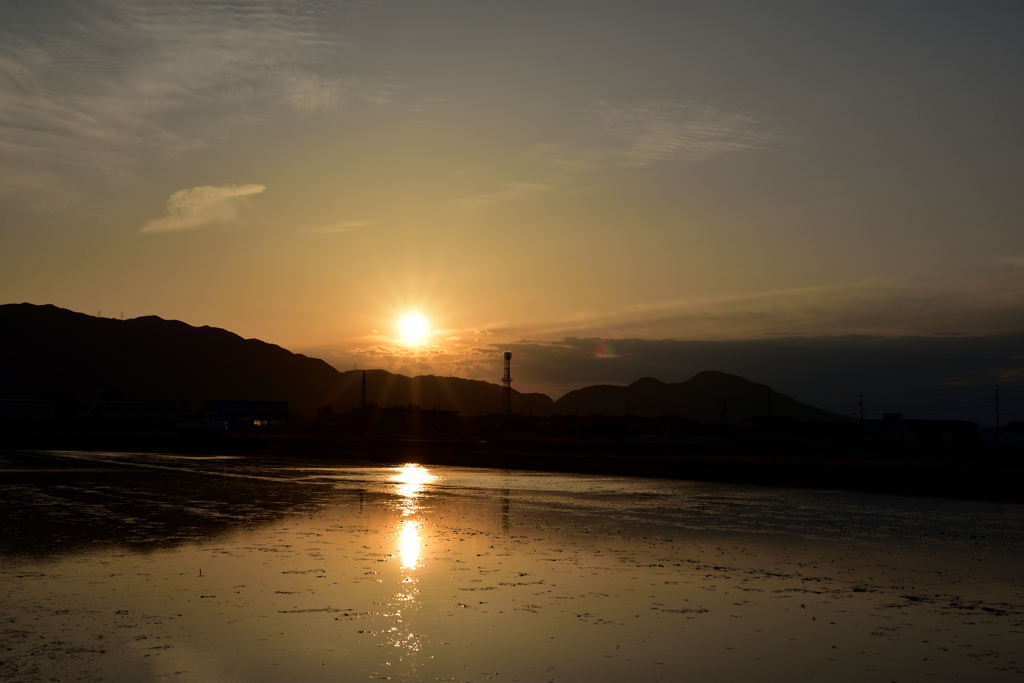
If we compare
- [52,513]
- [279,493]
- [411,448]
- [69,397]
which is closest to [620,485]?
[279,493]

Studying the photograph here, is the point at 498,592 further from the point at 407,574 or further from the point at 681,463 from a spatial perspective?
the point at 681,463

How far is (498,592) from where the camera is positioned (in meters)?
14.3

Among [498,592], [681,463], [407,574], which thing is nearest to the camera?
[498,592]

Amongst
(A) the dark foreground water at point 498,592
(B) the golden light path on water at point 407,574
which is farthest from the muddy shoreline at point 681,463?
(B) the golden light path on water at point 407,574

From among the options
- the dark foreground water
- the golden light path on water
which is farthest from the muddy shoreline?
the golden light path on water

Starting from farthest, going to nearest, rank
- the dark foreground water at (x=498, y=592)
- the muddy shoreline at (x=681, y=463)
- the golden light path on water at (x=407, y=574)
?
the muddy shoreline at (x=681, y=463)
the golden light path on water at (x=407, y=574)
the dark foreground water at (x=498, y=592)

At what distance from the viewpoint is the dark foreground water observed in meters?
10.3

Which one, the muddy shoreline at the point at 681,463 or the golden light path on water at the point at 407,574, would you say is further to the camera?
the muddy shoreline at the point at 681,463

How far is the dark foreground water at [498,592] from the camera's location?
10.3 metres

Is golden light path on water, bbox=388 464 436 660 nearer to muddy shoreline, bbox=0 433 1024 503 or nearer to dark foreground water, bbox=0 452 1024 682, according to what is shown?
dark foreground water, bbox=0 452 1024 682

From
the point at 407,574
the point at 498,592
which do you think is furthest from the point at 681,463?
the point at 498,592

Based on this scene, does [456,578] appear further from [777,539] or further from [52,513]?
[52,513]

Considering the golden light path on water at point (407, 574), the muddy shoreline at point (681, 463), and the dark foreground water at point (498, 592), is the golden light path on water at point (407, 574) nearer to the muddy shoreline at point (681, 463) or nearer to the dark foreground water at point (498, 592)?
the dark foreground water at point (498, 592)

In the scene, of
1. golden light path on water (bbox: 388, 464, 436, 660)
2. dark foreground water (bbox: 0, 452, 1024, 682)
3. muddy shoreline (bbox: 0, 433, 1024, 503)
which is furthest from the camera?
muddy shoreline (bbox: 0, 433, 1024, 503)
